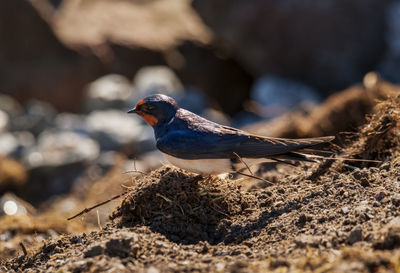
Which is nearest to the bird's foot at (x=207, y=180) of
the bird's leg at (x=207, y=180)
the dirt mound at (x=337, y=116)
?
the bird's leg at (x=207, y=180)

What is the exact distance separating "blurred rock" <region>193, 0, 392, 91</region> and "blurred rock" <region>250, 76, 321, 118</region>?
36 centimetres

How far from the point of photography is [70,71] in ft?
52.0

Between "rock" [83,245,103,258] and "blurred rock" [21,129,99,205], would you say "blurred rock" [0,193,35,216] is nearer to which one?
"blurred rock" [21,129,99,205]

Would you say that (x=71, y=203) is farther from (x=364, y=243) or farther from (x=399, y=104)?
(x=364, y=243)

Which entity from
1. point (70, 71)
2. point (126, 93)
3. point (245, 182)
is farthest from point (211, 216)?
point (70, 71)

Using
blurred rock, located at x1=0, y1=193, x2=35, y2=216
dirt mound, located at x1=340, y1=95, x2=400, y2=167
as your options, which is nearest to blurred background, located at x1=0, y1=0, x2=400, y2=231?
blurred rock, located at x1=0, y1=193, x2=35, y2=216

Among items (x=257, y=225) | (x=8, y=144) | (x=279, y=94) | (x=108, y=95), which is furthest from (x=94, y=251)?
(x=108, y=95)

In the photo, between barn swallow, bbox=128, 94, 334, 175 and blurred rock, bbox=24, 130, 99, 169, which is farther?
blurred rock, bbox=24, 130, 99, 169

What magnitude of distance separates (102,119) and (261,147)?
30.9 feet

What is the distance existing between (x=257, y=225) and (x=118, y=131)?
9.05 m

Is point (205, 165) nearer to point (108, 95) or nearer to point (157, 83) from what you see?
point (157, 83)

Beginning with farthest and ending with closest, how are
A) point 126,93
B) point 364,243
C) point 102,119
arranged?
point 126,93
point 102,119
point 364,243

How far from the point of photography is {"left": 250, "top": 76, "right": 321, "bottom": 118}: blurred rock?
13656 millimetres

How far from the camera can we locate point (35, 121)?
14.0 m
